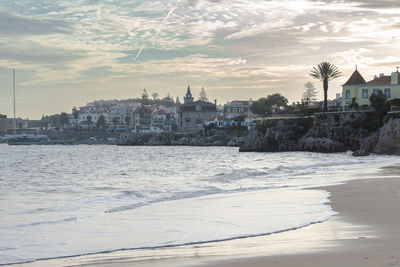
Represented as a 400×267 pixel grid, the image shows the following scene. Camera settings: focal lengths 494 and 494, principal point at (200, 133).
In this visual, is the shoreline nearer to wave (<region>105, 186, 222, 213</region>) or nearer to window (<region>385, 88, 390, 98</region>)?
wave (<region>105, 186, 222, 213</region>)

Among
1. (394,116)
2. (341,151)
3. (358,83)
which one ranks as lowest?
(341,151)

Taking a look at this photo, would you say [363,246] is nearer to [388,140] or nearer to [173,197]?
[173,197]

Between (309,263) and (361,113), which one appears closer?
(309,263)

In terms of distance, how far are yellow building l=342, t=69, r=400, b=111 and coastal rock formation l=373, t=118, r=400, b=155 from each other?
1757 cm

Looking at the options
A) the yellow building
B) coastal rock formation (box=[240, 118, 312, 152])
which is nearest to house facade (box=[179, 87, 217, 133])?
coastal rock formation (box=[240, 118, 312, 152])

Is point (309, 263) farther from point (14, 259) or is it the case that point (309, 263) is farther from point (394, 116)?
point (394, 116)

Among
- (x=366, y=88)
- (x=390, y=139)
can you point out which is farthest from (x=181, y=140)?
(x=390, y=139)

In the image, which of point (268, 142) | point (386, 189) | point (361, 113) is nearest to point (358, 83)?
point (361, 113)

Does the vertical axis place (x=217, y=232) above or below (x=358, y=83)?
below

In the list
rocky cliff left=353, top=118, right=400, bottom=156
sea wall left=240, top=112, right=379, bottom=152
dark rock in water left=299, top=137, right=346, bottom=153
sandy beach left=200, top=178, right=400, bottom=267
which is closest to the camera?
sandy beach left=200, top=178, right=400, bottom=267

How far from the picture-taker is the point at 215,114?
180 meters

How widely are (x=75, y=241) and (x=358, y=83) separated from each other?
3017 inches

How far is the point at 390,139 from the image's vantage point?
59.0 metres

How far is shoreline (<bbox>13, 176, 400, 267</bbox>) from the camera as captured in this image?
26.2 feet
